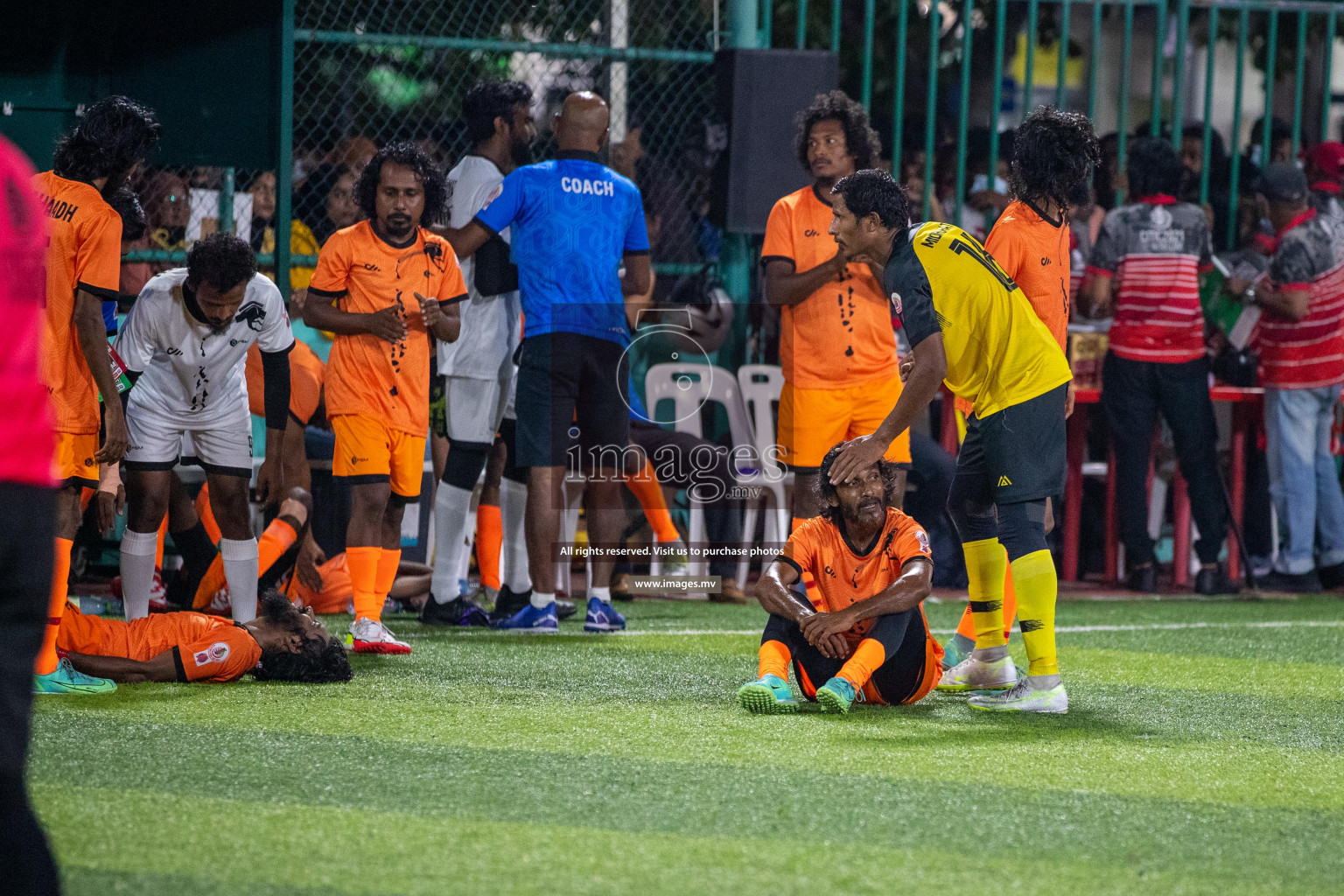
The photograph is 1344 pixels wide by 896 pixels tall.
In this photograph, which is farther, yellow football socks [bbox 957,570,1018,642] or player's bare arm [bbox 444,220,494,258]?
player's bare arm [bbox 444,220,494,258]

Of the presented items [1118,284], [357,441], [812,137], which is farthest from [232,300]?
[1118,284]

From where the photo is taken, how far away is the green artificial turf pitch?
325 cm

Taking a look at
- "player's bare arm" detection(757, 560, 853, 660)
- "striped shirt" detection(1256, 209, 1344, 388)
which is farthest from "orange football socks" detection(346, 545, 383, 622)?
"striped shirt" detection(1256, 209, 1344, 388)

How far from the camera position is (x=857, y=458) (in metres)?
5.14

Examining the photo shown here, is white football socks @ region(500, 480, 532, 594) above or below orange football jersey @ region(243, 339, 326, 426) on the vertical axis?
below

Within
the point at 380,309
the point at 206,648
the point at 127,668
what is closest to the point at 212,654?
the point at 206,648

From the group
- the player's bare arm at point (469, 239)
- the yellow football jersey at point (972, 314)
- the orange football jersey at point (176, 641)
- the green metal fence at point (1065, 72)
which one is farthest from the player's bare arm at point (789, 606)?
the green metal fence at point (1065, 72)

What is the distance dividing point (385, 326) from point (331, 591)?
1.75 meters

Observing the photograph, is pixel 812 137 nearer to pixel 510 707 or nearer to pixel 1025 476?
pixel 1025 476

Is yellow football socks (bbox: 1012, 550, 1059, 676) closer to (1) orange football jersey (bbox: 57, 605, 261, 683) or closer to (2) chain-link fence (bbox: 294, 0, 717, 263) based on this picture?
(1) orange football jersey (bbox: 57, 605, 261, 683)

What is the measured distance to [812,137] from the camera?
7.46 metres

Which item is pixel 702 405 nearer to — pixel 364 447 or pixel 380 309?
pixel 380 309

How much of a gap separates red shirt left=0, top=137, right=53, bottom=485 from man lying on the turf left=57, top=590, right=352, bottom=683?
9.98ft

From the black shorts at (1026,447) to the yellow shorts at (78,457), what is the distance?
3066 mm
